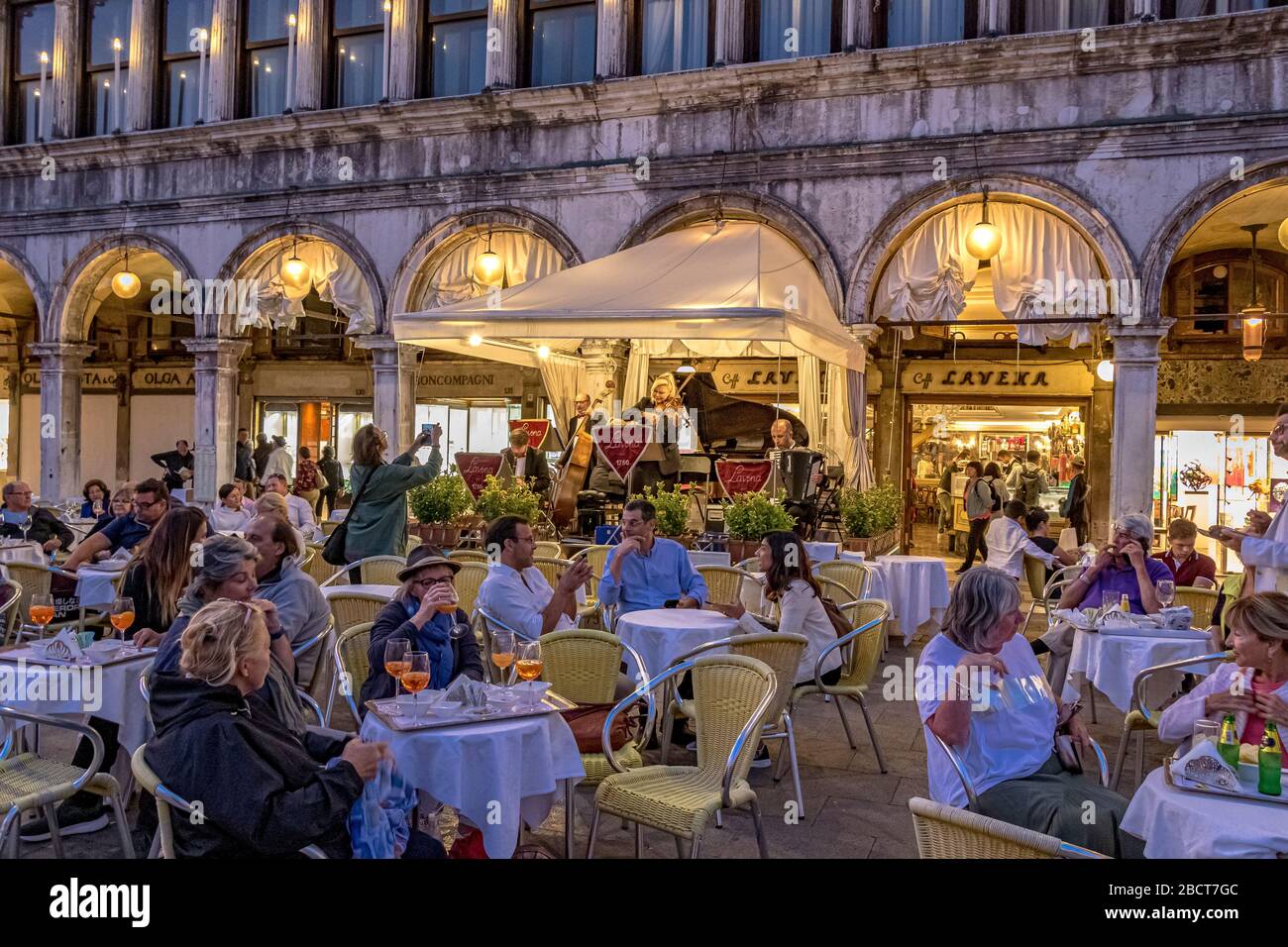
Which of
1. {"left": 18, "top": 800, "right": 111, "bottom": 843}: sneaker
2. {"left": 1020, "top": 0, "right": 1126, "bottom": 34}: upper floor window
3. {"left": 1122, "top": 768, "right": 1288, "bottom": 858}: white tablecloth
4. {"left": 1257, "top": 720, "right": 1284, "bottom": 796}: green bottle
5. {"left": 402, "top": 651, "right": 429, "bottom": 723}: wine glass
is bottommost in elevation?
{"left": 18, "top": 800, "right": 111, "bottom": 843}: sneaker

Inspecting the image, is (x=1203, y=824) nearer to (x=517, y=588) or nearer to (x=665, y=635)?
(x=665, y=635)

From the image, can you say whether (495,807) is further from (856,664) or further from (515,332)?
(515,332)

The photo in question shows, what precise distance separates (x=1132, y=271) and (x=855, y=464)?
3.39 m

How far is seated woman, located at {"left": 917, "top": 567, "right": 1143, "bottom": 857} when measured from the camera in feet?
11.1

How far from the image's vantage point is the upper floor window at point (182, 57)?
15.5 metres

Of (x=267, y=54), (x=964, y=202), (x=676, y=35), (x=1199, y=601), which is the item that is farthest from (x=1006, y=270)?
(x=267, y=54)

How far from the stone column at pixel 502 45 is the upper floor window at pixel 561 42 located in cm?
25

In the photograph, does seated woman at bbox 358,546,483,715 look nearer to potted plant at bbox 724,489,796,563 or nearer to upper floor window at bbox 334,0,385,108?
potted plant at bbox 724,489,796,563

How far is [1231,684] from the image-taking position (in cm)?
351

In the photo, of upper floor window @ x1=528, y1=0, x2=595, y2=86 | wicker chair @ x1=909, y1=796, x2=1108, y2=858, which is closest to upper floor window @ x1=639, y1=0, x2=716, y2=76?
upper floor window @ x1=528, y1=0, x2=595, y2=86

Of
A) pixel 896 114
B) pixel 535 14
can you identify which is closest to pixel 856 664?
pixel 896 114

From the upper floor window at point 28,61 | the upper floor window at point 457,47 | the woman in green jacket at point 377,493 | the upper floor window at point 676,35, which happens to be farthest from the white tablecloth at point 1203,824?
the upper floor window at point 28,61

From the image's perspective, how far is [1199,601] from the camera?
6.80 m

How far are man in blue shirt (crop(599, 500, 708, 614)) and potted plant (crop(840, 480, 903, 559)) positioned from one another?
360cm
